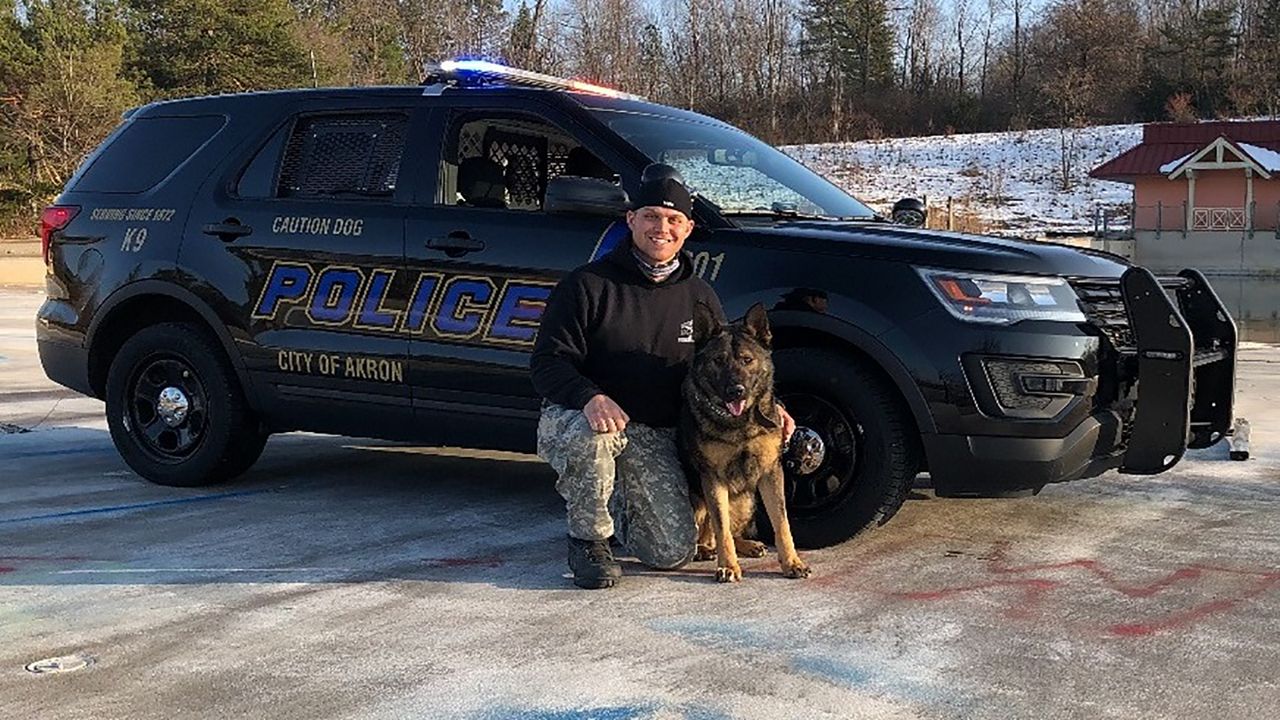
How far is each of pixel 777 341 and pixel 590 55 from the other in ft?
138

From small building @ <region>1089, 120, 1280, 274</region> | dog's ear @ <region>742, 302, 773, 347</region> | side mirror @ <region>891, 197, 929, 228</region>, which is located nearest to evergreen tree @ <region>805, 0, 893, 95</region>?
small building @ <region>1089, 120, 1280, 274</region>

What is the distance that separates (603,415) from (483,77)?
78.5 inches

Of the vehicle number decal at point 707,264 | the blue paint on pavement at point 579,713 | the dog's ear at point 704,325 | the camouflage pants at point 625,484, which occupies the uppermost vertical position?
the vehicle number decal at point 707,264

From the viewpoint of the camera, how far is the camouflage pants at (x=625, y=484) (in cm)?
399

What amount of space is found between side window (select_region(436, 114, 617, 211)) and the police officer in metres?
0.99

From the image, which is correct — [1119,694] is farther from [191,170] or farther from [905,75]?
[905,75]

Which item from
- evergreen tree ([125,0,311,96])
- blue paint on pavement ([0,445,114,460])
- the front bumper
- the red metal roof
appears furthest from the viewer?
the red metal roof

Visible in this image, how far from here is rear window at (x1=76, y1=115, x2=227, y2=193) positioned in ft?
18.7

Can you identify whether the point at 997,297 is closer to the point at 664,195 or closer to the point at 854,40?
the point at 664,195

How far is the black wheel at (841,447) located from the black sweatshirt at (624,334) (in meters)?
Result: 0.43

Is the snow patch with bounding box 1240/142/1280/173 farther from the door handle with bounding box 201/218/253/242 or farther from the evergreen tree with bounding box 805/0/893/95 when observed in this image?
the door handle with bounding box 201/218/253/242

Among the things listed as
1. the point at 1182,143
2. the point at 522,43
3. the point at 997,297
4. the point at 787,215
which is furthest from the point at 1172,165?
the point at 997,297

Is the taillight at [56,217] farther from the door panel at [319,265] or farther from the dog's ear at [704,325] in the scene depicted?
the dog's ear at [704,325]

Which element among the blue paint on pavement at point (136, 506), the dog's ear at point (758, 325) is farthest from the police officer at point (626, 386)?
the blue paint on pavement at point (136, 506)
